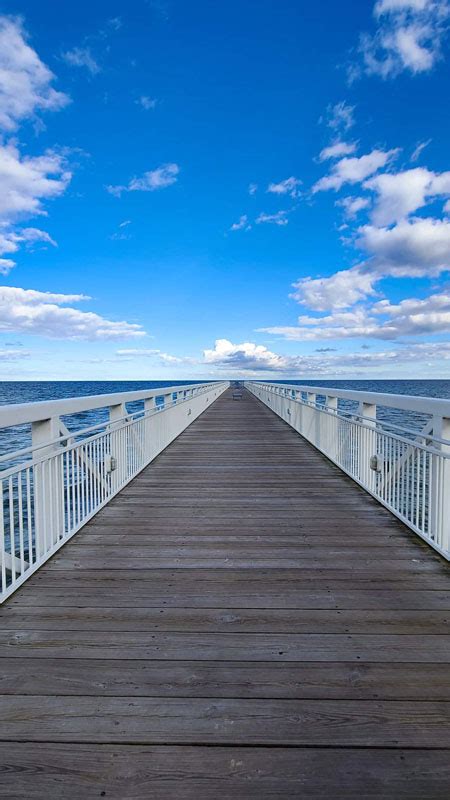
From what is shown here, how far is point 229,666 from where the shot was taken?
2.00 m

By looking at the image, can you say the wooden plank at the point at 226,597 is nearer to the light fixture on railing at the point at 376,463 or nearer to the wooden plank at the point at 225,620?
the wooden plank at the point at 225,620

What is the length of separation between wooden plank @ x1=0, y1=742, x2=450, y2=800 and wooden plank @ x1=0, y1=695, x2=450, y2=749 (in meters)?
0.04

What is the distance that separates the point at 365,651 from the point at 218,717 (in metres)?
0.83

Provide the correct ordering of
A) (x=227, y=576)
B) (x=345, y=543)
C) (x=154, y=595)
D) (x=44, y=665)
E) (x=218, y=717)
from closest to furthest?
(x=218, y=717) → (x=44, y=665) → (x=154, y=595) → (x=227, y=576) → (x=345, y=543)

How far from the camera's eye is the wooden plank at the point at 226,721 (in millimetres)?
1608

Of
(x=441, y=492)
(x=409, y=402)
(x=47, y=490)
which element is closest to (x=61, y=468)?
(x=47, y=490)

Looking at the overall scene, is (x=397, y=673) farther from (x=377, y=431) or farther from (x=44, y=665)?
(x=377, y=431)

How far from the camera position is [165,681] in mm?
1901

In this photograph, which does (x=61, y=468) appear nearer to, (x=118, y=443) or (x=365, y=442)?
(x=118, y=443)

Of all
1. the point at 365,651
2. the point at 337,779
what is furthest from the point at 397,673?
the point at 337,779

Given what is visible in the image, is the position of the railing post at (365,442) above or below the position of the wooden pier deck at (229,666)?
above

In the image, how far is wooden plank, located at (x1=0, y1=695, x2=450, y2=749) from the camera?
5.28 feet

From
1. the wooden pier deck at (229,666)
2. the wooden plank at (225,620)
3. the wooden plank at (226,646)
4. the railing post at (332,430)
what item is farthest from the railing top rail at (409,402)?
the wooden plank at (226,646)

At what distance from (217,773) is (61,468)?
7.71 ft
